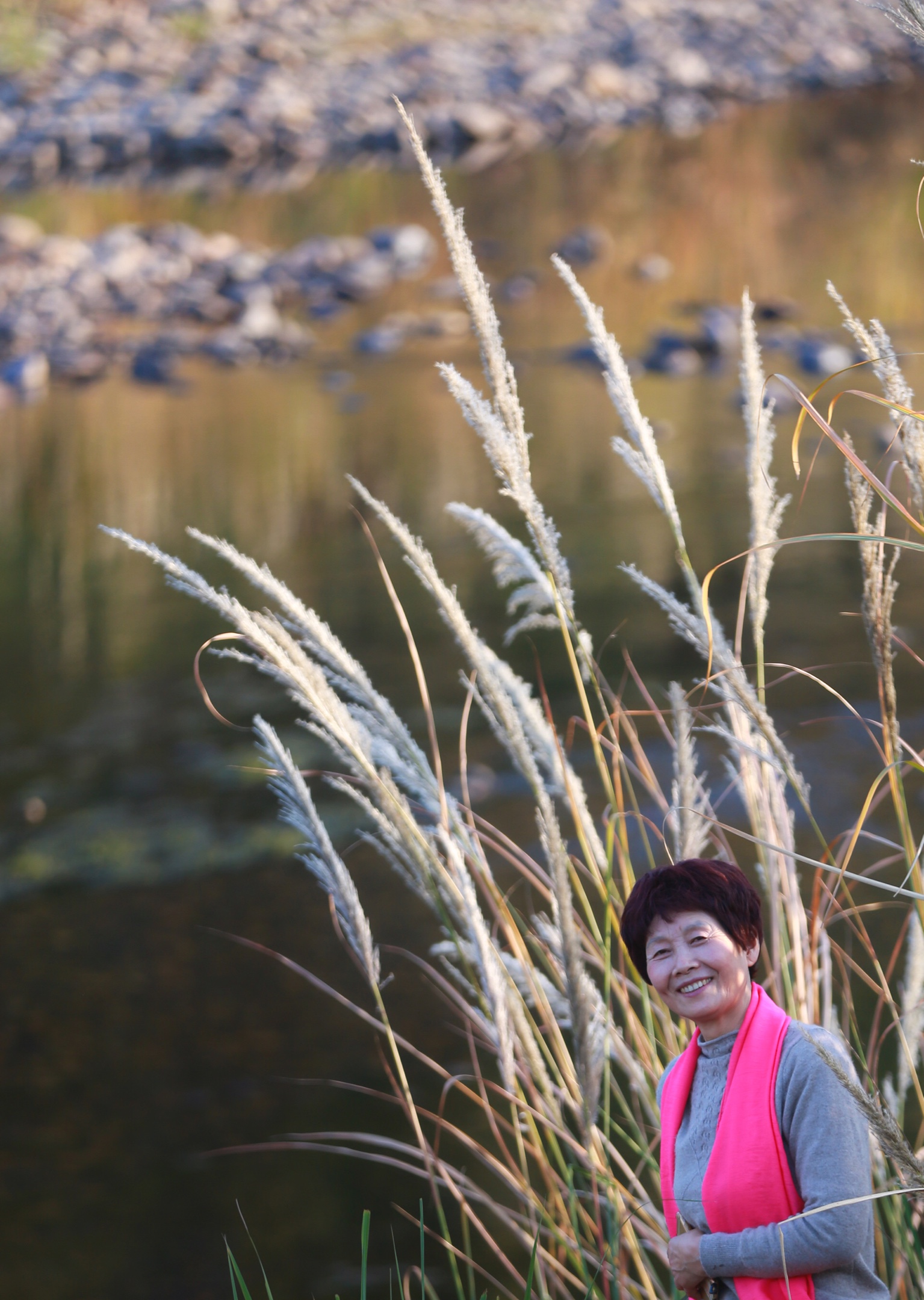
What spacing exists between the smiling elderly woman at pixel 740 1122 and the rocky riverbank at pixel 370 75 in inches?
302

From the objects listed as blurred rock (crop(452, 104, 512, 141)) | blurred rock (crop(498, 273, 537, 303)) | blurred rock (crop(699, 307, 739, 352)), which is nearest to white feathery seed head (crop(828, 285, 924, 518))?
blurred rock (crop(699, 307, 739, 352))

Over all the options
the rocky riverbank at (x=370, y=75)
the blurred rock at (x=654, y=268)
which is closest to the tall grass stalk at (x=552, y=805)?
the blurred rock at (x=654, y=268)

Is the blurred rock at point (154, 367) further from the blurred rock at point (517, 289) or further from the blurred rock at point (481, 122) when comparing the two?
the blurred rock at point (481, 122)

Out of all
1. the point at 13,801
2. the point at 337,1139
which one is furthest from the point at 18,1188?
the point at 13,801

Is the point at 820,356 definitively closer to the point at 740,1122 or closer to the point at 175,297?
the point at 175,297

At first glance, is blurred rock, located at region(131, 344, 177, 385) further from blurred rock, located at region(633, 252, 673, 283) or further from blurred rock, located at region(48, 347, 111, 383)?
blurred rock, located at region(633, 252, 673, 283)

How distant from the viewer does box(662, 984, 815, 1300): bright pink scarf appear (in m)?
0.70

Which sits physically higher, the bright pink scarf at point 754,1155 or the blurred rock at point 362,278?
the bright pink scarf at point 754,1155

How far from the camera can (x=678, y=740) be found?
95 cm

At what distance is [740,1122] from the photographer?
0.70 metres

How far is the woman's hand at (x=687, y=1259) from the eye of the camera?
2.39 feet

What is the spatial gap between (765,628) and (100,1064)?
4.98 ft

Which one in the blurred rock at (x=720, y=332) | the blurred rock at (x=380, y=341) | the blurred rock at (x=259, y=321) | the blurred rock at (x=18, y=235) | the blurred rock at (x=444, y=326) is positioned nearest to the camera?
the blurred rock at (x=720, y=332)

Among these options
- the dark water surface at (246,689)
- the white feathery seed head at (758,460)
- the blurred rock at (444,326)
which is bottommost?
the dark water surface at (246,689)
